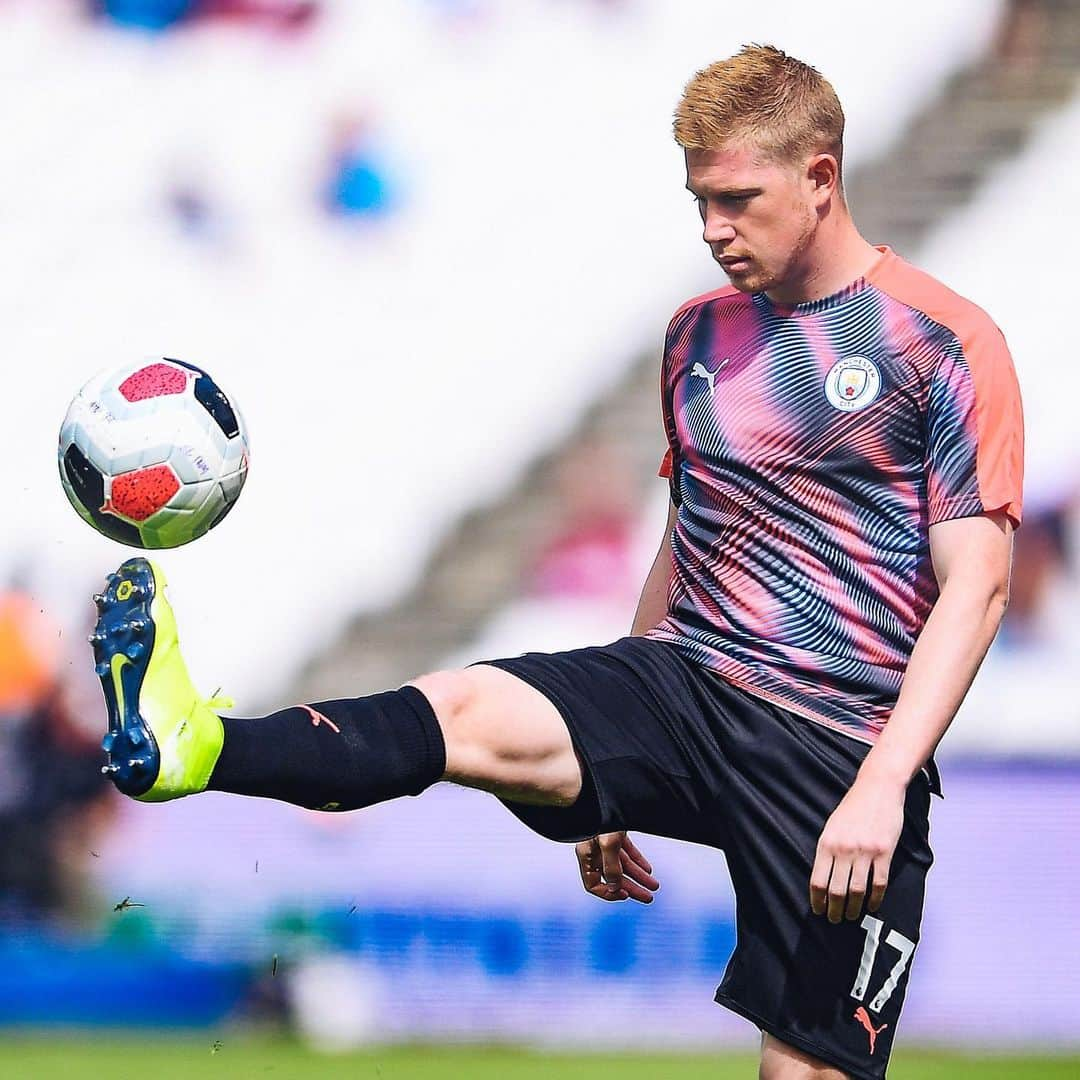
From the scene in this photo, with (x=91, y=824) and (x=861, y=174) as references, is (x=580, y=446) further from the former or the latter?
(x=91, y=824)

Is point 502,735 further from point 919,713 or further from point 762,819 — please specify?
point 919,713

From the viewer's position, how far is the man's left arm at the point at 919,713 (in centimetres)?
244

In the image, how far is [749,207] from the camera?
2.66 meters

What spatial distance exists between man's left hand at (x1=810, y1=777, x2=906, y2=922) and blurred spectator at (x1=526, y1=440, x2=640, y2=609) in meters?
1.96

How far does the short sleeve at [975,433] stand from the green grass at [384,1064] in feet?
6.07

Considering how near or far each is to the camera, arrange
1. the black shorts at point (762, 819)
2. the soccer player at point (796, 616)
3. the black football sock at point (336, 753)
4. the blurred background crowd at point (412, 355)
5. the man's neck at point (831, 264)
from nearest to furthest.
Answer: the black football sock at point (336, 753) < the soccer player at point (796, 616) < the black shorts at point (762, 819) < the man's neck at point (831, 264) < the blurred background crowd at point (412, 355)

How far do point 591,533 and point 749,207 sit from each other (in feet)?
6.01

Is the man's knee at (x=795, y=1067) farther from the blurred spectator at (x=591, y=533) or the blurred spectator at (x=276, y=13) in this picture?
the blurred spectator at (x=276, y=13)

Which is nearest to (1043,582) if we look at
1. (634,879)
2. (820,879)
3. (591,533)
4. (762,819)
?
(591,533)

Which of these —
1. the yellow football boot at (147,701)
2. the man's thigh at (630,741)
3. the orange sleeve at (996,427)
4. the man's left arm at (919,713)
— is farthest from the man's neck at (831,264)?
the yellow football boot at (147,701)

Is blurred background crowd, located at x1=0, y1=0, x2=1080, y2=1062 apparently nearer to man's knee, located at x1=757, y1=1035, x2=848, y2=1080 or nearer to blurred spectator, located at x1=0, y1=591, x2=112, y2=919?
blurred spectator, located at x1=0, y1=591, x2=112, y2=919

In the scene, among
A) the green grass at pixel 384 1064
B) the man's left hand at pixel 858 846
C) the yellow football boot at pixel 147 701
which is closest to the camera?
the yellow football boot at pixel 147 701

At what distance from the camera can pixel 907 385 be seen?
8.91 ft

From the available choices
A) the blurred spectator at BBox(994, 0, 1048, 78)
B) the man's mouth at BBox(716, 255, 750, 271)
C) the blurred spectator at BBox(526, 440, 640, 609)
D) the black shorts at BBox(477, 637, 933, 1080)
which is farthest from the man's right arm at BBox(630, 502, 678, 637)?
the blurred spectator at BBox(994, 0, 1048, 78)
